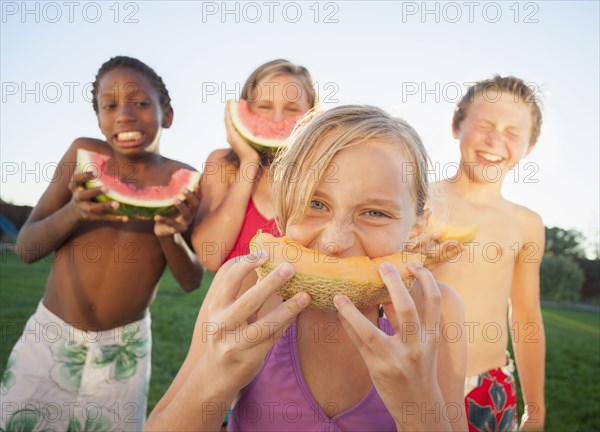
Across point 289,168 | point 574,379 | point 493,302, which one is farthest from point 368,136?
point 574,379

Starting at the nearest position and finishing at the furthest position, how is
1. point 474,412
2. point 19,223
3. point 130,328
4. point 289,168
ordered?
point 289,168 → point 474,412 → point 130,328 → point 19,223

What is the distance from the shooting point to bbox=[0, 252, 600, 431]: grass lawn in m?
6.91

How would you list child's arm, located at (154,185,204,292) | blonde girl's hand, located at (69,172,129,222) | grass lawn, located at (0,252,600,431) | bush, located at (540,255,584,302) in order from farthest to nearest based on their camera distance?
bush, located at (540,255,584,302) → grass lawn, located at (0,252,600,431) → child's arm, located at (154,185,204,292) → blonde girl's hand, located at (69,172,129,222)

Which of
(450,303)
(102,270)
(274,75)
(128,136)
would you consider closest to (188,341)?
(102,270)

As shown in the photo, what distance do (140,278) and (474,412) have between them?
7.66 ft

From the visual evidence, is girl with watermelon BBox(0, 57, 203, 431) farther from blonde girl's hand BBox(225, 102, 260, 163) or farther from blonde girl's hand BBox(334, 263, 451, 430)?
blonde girl's hand BBox(334, 263, 451, 430)

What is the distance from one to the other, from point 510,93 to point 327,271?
267 centimetres

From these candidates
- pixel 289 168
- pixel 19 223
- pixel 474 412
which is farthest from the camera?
pixel 19 223

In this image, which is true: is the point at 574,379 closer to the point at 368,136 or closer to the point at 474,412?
the point at 474,412

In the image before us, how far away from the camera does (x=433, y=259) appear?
9.07ft

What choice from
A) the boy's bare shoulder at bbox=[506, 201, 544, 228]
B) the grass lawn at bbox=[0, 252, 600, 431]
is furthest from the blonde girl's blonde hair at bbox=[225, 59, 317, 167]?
the grass lawn at bbox=[0, 252, 600, 431]

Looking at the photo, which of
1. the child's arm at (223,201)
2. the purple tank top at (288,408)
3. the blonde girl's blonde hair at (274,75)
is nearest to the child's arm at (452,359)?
the purple tank top at (288,408)

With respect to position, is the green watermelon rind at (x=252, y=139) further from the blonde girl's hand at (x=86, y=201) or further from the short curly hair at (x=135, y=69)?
the blonde girl's hand at (x=86, y=201)

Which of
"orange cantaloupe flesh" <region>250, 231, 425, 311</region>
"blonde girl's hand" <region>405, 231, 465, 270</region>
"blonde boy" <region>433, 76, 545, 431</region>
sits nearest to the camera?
"orange cantaloupe flesh" <region>250, 231, 425, 311</region>
